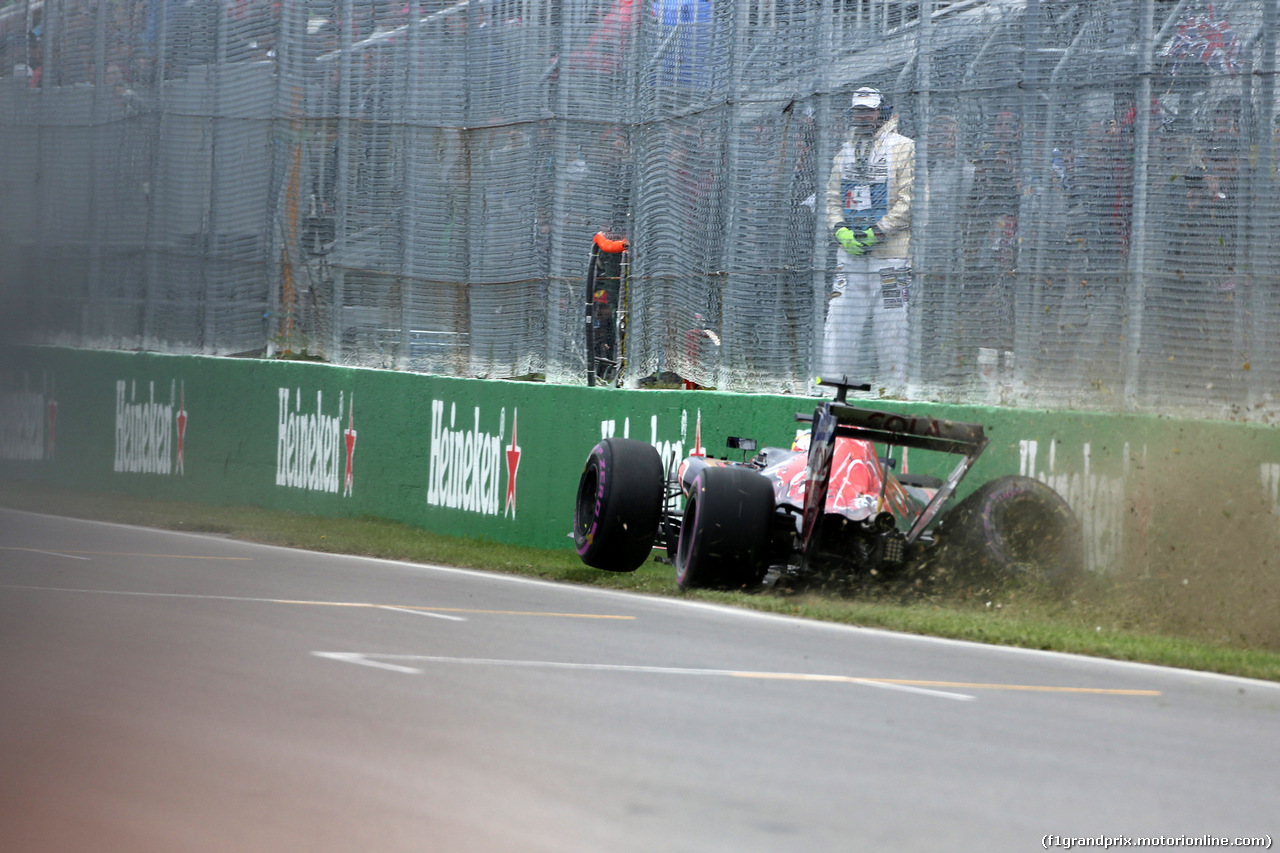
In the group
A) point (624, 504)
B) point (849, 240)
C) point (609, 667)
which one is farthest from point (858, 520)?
point (849, 240)

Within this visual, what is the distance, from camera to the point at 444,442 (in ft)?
56.8

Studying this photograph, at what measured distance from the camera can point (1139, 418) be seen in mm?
11492

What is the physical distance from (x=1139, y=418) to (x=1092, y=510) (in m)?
0.72

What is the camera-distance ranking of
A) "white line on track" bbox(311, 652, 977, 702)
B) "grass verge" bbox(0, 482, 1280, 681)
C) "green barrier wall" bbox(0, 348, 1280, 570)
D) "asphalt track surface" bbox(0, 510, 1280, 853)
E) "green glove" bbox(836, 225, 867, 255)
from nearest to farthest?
"asphalt track surface" bbox(0, 510, 1280, 853), "white line on track" bbox(311, 652, 977, 702), "grass verge" bbox(0, 482, 1280, 681), "green barrier wall" bbox(0, 348, 1280, 570), "green glove" bbox(836, 225, 867, 255)

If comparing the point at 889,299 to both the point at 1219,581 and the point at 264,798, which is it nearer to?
the point at 1219,581

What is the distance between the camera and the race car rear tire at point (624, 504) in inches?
466

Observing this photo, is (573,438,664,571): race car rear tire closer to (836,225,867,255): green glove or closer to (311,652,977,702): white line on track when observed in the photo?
(836,225,867,255): green glove

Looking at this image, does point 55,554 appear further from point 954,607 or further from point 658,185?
point 658,185

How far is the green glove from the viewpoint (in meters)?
13.6

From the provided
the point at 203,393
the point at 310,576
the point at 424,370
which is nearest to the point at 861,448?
the point at 310,576

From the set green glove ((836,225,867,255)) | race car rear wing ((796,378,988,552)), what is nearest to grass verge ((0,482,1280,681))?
race car rear wing ((796,378,988,552))

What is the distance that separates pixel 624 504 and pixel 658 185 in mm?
5167

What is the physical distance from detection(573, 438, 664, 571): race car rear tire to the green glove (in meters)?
2.70

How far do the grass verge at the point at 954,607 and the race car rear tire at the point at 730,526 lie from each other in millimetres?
233
